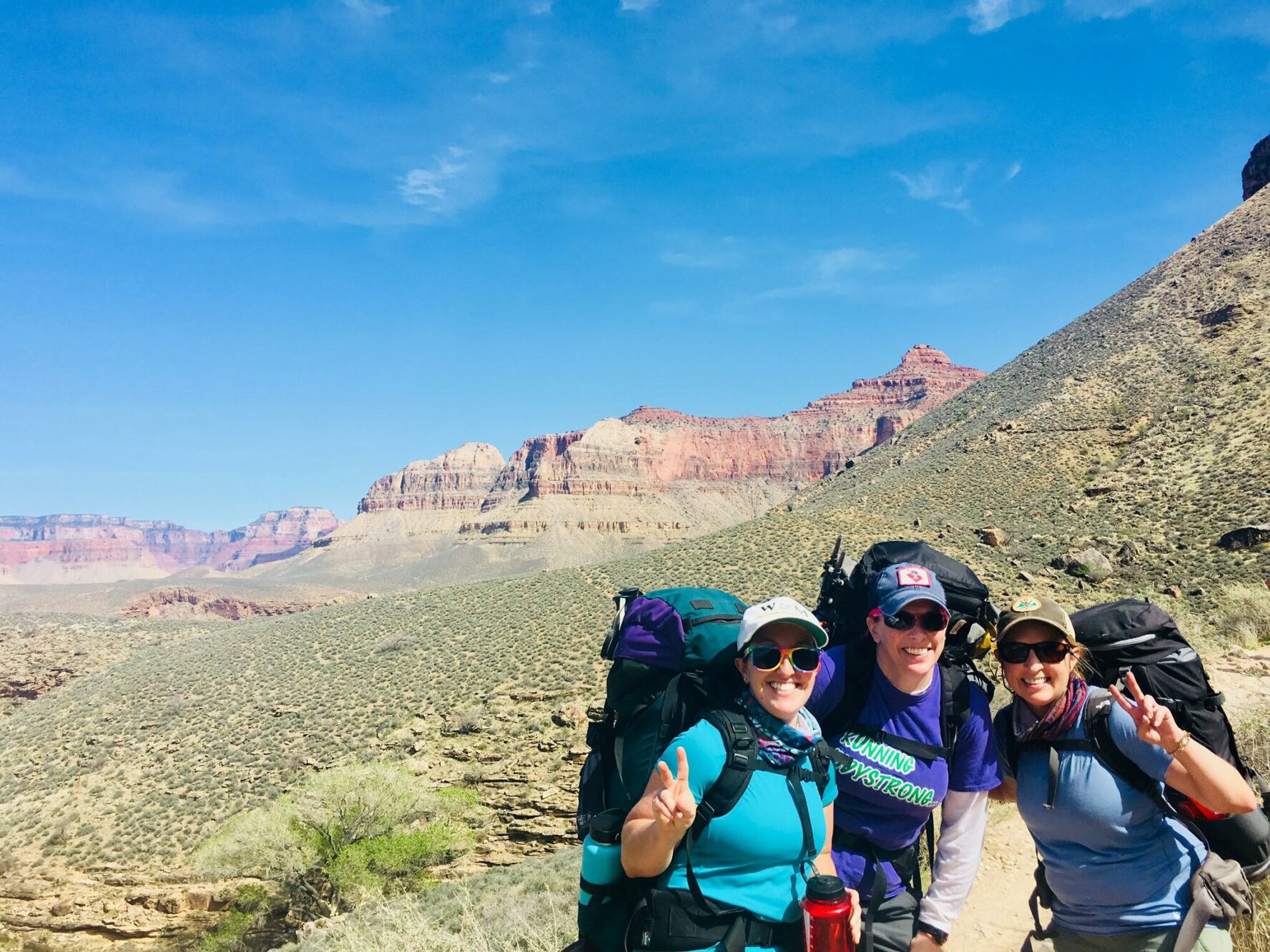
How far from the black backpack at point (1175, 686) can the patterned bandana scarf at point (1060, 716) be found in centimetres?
14

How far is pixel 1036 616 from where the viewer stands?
2.74m

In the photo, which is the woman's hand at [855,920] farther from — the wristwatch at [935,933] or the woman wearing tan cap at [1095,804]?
the woman wearing tan cap at [1095,804]

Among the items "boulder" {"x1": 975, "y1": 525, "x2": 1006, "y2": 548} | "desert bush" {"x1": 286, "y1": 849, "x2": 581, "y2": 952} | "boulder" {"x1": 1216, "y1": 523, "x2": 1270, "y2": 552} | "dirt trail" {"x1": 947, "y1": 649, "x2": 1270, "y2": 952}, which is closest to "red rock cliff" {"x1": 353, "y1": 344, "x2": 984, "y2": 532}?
"boulder" {"x1": 975, "y1": 525, "x2": 1006, "y2": 548}

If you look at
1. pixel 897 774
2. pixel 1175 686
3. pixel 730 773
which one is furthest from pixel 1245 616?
pixel 730 773

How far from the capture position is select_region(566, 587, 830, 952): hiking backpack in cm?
230

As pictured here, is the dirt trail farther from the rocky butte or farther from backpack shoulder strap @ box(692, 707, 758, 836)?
the rocky butte

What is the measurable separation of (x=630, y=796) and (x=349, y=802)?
51.3 feet

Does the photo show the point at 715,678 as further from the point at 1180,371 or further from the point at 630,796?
the point at 1180,371

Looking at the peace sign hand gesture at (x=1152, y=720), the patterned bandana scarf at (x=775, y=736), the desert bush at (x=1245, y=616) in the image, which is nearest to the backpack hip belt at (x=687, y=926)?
the patterned bandana scarf at (x=775, y=736)

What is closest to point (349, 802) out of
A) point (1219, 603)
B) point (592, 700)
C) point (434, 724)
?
point (434, 724)

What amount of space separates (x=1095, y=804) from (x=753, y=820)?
130cm

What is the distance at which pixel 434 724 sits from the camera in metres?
21.0

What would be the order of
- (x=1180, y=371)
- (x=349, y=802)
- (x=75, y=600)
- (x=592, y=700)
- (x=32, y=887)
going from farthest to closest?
(x=75, y=600), (x=1180, y=371), (x=592, y=700), (x=32, y=887), (x=349, y=802)

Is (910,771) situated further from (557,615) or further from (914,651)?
(557,615)
